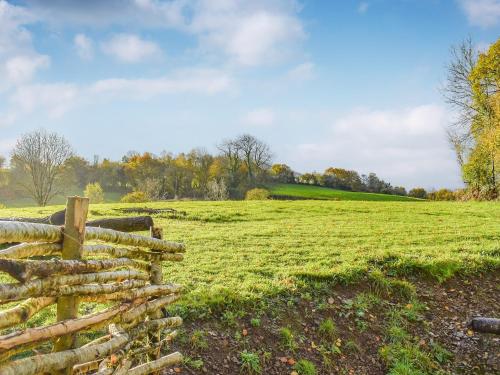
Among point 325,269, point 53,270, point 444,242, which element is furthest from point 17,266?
point 444,242

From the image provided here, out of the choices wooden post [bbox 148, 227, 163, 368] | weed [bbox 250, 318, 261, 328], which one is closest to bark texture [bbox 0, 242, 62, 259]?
wooden post [bbox 148, 227, 163, 368]

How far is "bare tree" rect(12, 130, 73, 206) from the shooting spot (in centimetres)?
4159

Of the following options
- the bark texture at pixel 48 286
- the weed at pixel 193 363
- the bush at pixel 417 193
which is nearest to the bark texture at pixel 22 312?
the bark texture at pixel 48 286

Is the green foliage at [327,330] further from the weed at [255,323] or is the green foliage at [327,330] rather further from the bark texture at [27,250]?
the bark texture at [27,250]

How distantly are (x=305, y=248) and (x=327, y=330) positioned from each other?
16.1 feet

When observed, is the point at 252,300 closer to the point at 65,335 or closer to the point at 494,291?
the point at 65,335

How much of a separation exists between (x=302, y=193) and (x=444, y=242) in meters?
43.7

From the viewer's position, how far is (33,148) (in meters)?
42.7

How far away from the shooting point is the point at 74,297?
133 inches

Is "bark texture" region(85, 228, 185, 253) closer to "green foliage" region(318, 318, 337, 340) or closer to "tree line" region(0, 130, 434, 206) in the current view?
"green foliage" region(318, 318, 337, 340)

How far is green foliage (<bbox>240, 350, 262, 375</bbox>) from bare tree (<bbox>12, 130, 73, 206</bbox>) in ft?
132

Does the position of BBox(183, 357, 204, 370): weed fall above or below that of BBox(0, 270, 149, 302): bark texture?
below

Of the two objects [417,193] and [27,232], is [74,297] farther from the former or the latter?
[417,193]

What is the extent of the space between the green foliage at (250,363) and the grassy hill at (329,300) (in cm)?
2
